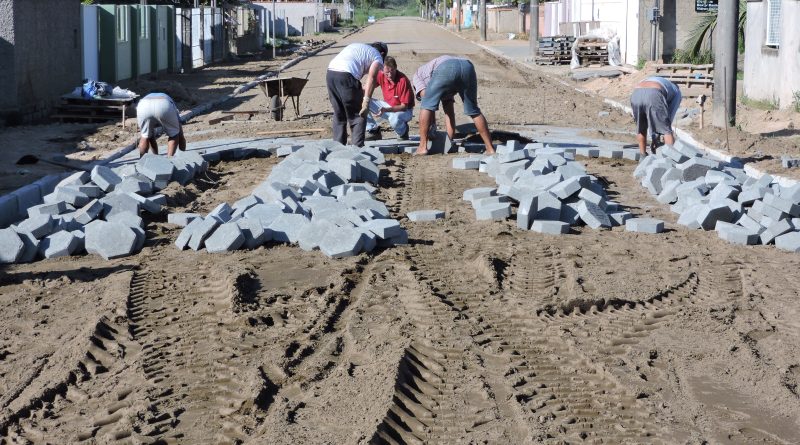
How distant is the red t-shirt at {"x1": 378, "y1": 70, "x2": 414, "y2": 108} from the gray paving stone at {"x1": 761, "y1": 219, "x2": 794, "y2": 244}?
600cm

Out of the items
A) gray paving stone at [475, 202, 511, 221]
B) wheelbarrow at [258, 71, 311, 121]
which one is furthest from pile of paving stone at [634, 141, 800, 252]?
wheelbarrow at [258, 71, 311, 121]

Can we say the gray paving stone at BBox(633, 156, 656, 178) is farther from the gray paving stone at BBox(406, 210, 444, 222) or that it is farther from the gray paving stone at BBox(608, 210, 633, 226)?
the gray paving stone at BBox(406, 210, 444, 222)

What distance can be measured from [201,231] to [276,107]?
30.3 ft

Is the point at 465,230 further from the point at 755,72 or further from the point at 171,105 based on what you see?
the point at 755,72

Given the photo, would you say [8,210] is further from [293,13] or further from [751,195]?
[293,13]

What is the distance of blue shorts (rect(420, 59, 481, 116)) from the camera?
12602 millimetres

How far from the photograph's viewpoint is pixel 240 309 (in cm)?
657

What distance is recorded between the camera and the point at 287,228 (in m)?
8.47

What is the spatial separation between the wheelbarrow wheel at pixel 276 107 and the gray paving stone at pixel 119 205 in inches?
318

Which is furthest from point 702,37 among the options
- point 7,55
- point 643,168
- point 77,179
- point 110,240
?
point 110,240

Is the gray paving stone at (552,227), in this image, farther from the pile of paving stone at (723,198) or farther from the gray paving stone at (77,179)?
the gray paving stone at (77,179)

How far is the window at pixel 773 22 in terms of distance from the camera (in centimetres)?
1933

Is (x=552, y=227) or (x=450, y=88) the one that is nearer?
(x=552, y=227)

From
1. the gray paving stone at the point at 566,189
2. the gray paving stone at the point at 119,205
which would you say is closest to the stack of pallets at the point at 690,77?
the gray paving stone at the point at 566,189
